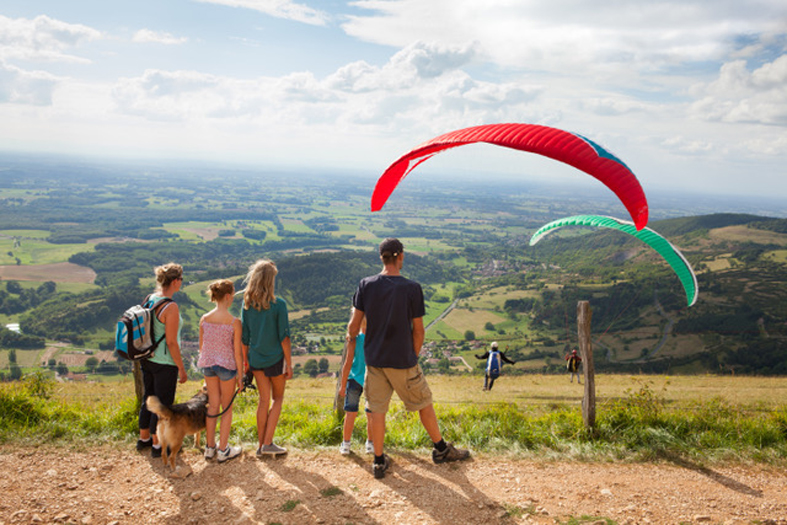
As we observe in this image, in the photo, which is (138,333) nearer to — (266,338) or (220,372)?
(220,372)

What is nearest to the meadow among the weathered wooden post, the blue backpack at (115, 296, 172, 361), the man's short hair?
the weathered wooden post

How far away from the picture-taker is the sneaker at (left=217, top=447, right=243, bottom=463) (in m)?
5.24

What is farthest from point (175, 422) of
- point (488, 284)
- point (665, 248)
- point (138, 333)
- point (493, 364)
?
Result: point (488, 284)

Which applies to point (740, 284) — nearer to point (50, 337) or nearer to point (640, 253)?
point (640, 253)

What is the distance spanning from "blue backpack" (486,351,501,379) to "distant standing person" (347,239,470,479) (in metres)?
8.32

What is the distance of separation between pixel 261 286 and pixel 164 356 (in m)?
1.56

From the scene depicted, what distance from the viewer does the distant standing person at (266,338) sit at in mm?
4871

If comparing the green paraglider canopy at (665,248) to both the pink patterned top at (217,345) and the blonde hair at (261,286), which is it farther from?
the pink patterned top at (217,345)

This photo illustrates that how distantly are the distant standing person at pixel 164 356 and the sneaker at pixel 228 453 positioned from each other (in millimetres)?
787

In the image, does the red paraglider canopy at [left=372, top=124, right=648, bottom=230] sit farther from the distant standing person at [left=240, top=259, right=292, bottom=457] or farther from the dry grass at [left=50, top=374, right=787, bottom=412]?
the dry grass at [left=50, top=374, right=787, bottom=412]

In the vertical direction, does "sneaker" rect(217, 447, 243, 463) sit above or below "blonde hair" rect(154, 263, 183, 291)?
below

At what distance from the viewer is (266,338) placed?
5.02m

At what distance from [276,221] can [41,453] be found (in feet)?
625

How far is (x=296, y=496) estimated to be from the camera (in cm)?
459
